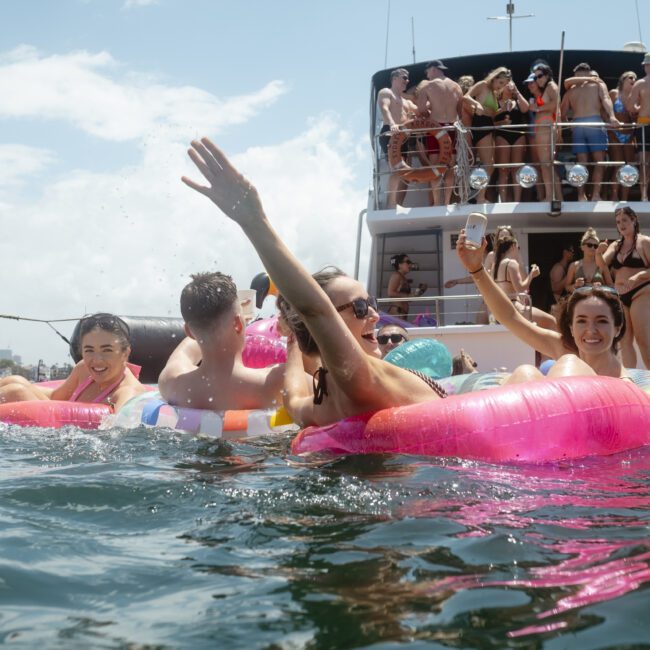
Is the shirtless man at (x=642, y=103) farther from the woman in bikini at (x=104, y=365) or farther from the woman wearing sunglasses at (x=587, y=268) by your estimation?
the woman in bikini at (x=104, y=365)

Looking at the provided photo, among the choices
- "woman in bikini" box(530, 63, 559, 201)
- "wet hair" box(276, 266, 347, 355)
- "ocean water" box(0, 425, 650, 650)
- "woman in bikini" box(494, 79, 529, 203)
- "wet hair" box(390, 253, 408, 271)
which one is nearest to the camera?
"ocean water" box(0, 425, 650, 650)

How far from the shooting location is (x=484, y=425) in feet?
11.6

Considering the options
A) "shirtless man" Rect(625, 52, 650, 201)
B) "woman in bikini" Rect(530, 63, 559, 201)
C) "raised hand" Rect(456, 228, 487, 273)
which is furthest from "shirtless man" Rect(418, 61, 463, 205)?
"raised hand" Rect(456, 228, 487, 273)

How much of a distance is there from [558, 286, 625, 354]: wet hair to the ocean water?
117cm

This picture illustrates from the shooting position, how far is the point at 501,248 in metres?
9.46

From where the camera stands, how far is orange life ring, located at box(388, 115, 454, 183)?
36.6ft

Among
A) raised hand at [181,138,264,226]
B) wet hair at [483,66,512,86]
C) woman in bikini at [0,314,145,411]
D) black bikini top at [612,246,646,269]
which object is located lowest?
woman in bikini at [0,314,145,411]

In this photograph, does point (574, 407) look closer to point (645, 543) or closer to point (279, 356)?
point (645, 543)

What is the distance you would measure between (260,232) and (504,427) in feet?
4.55

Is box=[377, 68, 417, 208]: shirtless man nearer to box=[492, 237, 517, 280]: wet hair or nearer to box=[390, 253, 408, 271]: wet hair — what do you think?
box=[390, 253, 408, 271]: wet hair

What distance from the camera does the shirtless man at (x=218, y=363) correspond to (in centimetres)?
471

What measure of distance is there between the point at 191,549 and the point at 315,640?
770 mm

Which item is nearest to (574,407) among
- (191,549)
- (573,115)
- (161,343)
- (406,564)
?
(406,564)

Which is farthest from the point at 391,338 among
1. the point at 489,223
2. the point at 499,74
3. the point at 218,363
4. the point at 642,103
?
the point at 642,103
